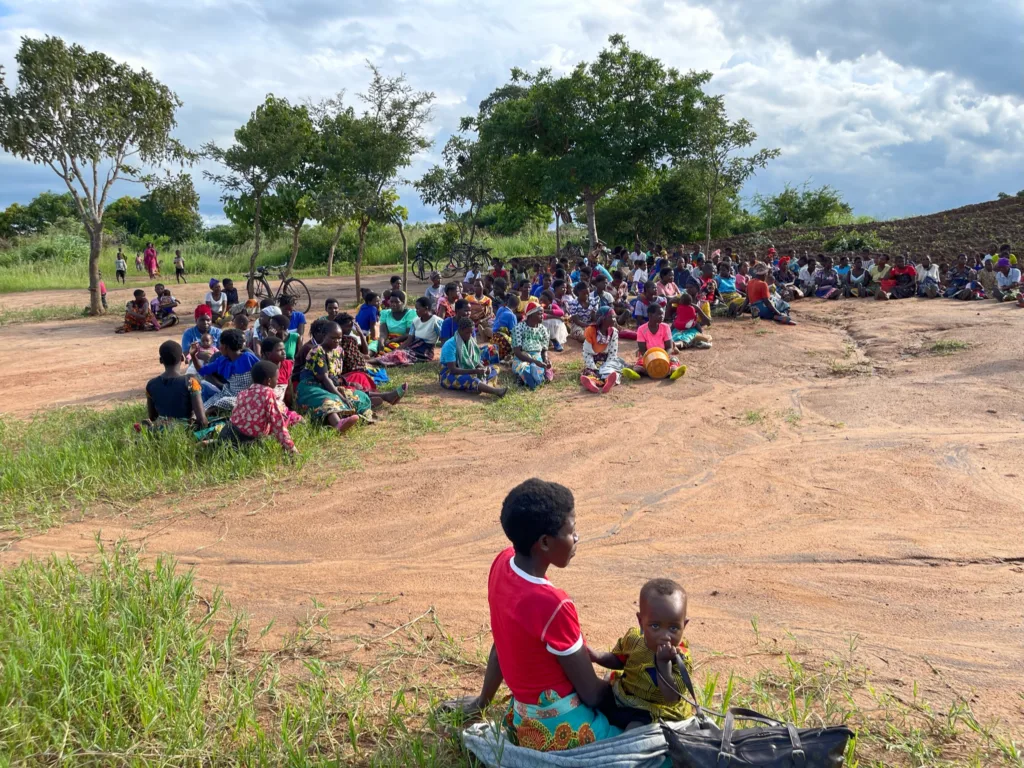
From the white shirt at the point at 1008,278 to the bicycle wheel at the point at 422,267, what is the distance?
14204 millimetres

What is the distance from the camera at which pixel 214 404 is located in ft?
22.9

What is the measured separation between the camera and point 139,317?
14.3 meters

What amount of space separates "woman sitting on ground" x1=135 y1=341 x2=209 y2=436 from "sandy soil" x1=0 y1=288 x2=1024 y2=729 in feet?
3.88

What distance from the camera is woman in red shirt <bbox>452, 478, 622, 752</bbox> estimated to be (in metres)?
2.41

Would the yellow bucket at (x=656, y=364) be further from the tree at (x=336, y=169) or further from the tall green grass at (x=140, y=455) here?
the tree at (x=336, y=169)

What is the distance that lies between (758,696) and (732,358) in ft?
24.6

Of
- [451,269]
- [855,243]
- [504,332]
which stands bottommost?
[504,332]

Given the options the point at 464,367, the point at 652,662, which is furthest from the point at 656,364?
the point at 652,662

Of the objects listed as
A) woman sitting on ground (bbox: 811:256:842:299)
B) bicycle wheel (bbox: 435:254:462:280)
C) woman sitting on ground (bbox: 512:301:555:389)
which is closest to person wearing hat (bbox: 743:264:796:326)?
woman sitting on ground (bbox: 811:256:842:299)

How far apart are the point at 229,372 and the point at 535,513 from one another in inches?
226

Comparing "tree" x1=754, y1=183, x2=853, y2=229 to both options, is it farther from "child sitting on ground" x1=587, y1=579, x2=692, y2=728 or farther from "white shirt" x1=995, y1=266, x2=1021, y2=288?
"child sitting on ground" x1=587, y1=579, x2=692, y2=728

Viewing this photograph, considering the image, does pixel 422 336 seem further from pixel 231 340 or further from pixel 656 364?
pixel 231 340

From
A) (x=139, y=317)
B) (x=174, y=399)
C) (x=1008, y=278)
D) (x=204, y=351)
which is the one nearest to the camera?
(x=174, y=399)

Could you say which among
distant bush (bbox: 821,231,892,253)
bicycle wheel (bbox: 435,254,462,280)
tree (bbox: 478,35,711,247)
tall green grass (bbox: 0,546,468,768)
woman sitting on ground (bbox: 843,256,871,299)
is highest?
tree (bbox: 478,35,711,247)
